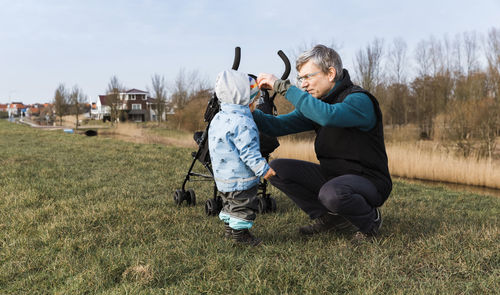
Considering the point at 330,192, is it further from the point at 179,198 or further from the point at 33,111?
the point at 33,111

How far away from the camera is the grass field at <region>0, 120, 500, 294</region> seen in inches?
90.3

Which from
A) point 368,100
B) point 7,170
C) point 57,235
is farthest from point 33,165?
point 368,100

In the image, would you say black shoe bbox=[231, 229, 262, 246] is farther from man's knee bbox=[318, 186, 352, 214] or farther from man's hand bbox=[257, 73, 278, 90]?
man's hand bbox=[257, 73, 278, 90]

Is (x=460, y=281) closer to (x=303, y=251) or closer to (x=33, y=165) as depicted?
(x=303, y=251)

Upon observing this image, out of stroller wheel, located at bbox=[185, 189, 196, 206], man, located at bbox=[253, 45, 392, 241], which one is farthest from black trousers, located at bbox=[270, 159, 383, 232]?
stroller wheel, located at bbox=[185, 189, 196, 206]

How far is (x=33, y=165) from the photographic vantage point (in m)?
7.76

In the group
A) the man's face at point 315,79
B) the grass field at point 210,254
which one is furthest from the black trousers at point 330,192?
the man's face at point 315,79

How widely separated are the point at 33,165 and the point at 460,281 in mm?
7875

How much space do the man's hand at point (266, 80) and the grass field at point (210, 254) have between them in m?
1.24

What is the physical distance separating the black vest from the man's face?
96mm

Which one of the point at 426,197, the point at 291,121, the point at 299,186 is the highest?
the point at 291,121

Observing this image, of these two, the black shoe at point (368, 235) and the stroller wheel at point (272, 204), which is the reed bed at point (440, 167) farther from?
the black shoe at point (368, 235)

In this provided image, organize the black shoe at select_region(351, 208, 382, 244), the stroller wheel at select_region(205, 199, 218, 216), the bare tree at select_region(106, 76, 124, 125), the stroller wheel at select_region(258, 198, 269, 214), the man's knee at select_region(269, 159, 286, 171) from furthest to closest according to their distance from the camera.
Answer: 1. the bare tree at select_region(106, 76, 124, 125)
2. the stroller wheel at select_region(258, 198, 269, 214)
3. the stroller wheel at select_region(205, 199, 218, 216)
4. the man's knee at select_region(269, 159, 286, 171)
5. the black shoe at select_region(351, 208, 382, 244)

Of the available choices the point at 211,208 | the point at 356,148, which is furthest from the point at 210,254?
the point at 356,148
